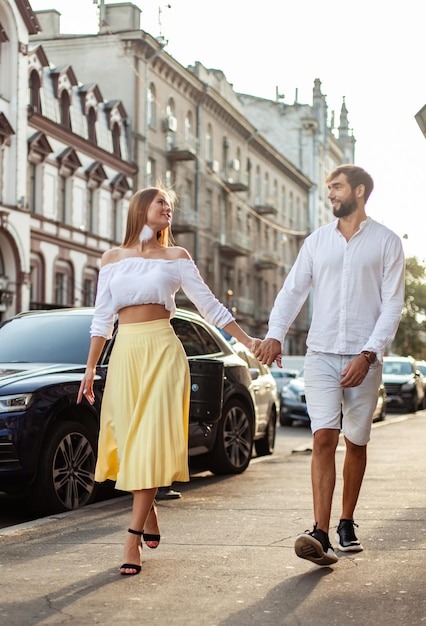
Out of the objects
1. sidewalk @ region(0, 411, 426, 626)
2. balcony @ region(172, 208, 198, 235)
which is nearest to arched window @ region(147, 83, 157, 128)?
balcony @ region(172, 208, 198, 235)

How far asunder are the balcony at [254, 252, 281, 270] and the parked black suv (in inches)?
1991

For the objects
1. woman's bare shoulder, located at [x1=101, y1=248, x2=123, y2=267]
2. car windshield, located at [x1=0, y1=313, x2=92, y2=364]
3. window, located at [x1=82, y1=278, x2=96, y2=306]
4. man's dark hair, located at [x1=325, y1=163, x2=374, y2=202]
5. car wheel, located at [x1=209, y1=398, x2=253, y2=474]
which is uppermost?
window, located at [x1=82, y1=278, x2=96, y2=306]

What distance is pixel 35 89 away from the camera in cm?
3647

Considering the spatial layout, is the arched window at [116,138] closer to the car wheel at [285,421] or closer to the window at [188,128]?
the window at [188,128]

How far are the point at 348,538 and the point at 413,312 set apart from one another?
81.9 meters

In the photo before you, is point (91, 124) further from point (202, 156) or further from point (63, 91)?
point (202, 156)

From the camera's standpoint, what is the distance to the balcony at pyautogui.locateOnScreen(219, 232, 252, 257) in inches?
2136

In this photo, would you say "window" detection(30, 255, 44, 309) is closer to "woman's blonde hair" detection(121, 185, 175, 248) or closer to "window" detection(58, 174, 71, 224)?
"window" detection(58, 174, 71, 224)

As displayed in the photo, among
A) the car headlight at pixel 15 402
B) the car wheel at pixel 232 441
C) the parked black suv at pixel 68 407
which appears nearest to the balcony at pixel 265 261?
the parked black suv at pixel 68 407

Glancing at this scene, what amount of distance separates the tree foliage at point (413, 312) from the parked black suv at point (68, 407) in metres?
73.9

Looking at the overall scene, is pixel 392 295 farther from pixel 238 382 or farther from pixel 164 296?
pixel 238 382

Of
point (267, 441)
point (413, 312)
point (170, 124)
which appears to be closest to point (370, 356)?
point (267, 441)

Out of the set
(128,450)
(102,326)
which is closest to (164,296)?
(102,326)

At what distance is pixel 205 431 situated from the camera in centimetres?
1041
